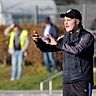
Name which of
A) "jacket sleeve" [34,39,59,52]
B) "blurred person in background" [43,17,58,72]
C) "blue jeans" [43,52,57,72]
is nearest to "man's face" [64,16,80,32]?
"jacket sleeve" [34,39,59,52]

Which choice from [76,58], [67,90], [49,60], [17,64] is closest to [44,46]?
[76,58]

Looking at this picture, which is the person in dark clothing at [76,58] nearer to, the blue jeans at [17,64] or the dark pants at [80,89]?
the dark pants at [80,89]

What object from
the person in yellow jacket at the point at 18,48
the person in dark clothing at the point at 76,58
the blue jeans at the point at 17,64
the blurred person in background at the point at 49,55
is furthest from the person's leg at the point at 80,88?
the blurred person in background at the point at 49,55

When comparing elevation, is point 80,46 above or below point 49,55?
above

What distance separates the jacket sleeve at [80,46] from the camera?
7.30 metres

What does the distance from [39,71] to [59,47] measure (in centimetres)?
1037

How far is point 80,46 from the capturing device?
24.2ft

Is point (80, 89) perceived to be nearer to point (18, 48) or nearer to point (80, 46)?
point (80, 46)

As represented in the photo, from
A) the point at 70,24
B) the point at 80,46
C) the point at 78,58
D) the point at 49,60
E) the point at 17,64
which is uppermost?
the point at 70,24

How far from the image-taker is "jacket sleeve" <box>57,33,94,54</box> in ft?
24.0

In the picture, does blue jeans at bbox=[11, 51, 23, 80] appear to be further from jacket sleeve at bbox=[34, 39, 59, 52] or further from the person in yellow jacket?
jacket sleeve at bbox=[34, 39, 59, 52]

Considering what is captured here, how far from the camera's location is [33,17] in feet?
69.9

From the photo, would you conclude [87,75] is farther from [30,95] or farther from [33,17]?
[33,17]

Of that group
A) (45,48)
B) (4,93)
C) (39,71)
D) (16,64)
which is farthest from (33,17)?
(45,48)
